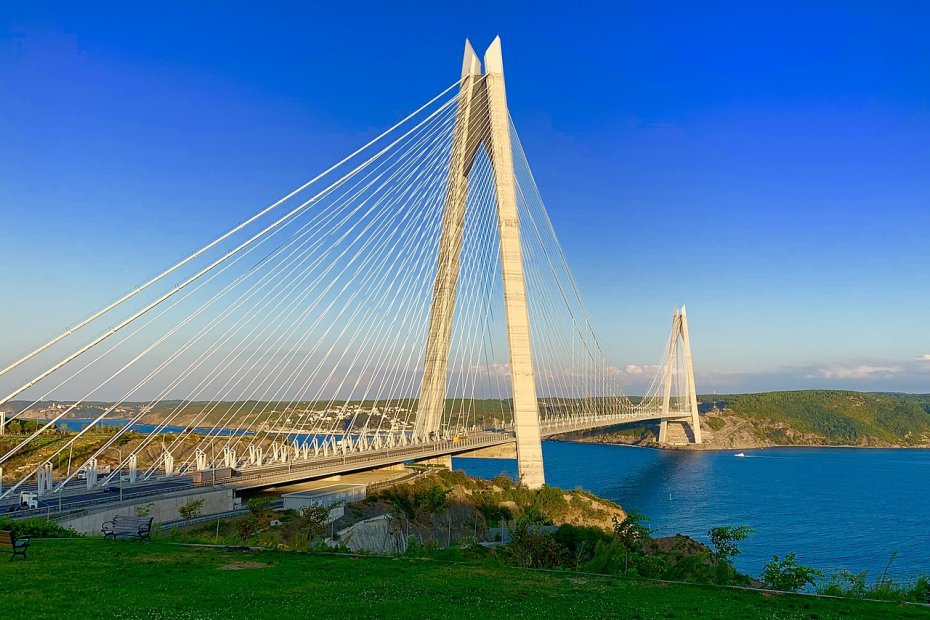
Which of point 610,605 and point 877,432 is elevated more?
point 610,605

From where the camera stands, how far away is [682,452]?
345 feet

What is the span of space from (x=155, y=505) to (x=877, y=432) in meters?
144

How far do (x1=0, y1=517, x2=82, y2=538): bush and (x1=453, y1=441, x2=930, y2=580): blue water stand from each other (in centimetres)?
2182

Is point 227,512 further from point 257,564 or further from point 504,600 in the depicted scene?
point 504,600

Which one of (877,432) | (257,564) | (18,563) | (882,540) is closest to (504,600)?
(257,564)

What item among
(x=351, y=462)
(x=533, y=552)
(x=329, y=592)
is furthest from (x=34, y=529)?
(x=351, y=462)

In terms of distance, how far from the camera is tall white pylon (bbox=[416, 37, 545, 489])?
3478 centimetres

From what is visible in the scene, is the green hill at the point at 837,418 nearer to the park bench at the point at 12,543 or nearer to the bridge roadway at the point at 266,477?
the bridge roadway at the point at 266,477

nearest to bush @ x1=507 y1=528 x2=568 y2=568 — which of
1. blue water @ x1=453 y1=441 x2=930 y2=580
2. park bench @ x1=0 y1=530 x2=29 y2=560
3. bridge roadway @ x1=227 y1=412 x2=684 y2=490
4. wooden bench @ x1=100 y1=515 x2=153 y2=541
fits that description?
wooden bench @ x1=100 y1=515 x2=153 y2=541

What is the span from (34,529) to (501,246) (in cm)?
A: 2556

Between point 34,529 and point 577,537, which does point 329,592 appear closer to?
point 34,529

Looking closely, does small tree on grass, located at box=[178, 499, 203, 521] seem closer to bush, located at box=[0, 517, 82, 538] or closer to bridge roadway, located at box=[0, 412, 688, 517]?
bridge roadway, located at box=[0, 412, 688, 517]

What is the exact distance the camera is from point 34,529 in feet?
45.3

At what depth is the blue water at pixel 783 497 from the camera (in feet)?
125
